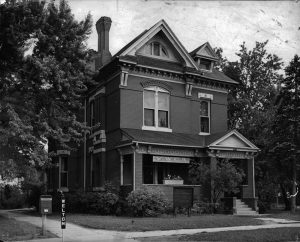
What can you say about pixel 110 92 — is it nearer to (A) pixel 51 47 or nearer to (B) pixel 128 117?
(B) pixel 128 117

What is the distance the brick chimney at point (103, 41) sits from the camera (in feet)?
103

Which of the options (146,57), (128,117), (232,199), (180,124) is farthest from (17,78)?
(232,199)

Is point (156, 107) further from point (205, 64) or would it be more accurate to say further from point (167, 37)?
point (205, 64)

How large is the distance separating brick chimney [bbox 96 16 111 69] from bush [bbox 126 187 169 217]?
1101cm

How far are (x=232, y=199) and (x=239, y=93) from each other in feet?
61.2

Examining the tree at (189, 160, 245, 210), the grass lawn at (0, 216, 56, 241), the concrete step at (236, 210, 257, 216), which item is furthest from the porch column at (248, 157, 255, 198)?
the grass lawn at (0, 216, 56, 241)

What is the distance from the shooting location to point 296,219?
22547 mm

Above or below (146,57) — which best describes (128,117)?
below

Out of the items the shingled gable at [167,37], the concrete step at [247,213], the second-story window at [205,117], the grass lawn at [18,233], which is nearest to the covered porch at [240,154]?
the concrete step at [247,213]

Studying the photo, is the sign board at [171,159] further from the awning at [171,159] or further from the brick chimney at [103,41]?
the brick chimney at [103,41]

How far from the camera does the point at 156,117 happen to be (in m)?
28.4

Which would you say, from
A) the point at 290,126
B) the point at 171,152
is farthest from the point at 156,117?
the point at 290,126

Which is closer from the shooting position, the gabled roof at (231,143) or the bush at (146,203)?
the bush at (146,203)

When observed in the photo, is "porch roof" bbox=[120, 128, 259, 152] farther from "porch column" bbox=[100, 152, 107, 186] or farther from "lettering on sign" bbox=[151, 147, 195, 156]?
"porch column" bbox=[100, 152, 107, 186]
